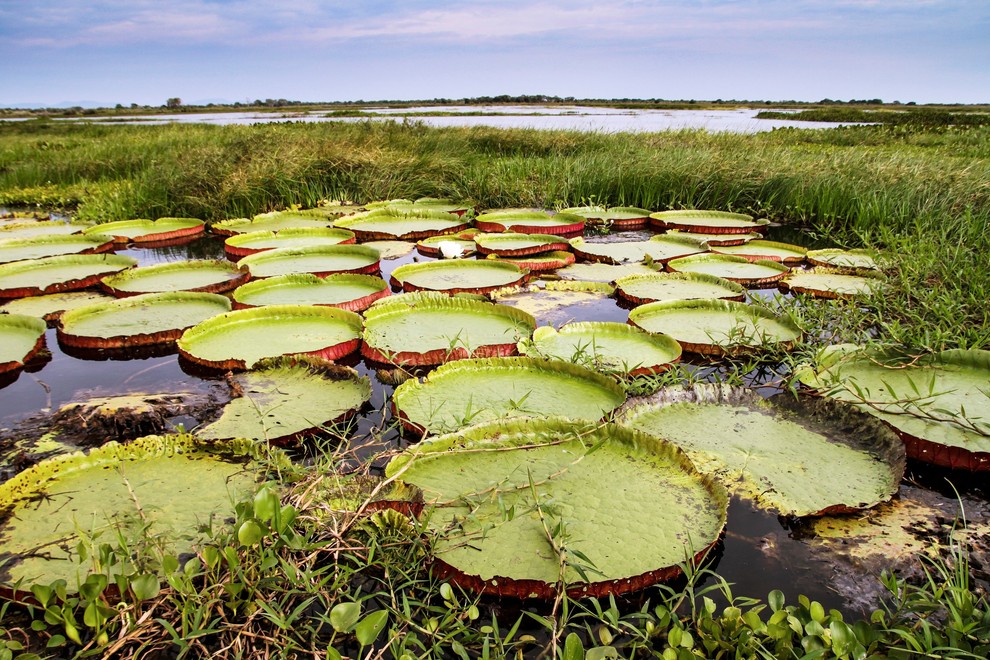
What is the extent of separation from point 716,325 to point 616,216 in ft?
9.25

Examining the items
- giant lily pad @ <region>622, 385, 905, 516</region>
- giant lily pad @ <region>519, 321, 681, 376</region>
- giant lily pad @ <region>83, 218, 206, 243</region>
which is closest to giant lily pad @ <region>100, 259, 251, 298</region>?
giant lily pad @ <region>83, 218, 206, 243</region>

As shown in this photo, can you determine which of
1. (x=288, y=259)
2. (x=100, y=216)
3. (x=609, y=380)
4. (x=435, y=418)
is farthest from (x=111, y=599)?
(x=100, y=216)

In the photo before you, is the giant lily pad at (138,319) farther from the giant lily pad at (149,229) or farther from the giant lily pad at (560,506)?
Result: the giant lily pad at (149,229)

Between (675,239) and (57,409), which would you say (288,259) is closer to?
(57,409)

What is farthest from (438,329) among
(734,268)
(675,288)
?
(734,268)

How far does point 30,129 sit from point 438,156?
17.4 m

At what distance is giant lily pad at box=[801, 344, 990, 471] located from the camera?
183 centimetres

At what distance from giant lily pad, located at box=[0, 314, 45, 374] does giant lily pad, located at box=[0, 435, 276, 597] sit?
50.7 inches

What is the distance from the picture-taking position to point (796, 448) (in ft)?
6.20

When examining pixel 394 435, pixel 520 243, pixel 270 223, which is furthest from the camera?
pixel 270 223

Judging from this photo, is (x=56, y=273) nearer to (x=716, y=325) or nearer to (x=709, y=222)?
(x=716, y=325)

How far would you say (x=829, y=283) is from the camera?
3645mm

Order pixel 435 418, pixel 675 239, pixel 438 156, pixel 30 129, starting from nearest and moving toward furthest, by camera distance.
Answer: pixel 435 418 → pixel 675 239 → pixel 438 156 → pixel 30 129

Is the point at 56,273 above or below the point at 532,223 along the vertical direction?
below
